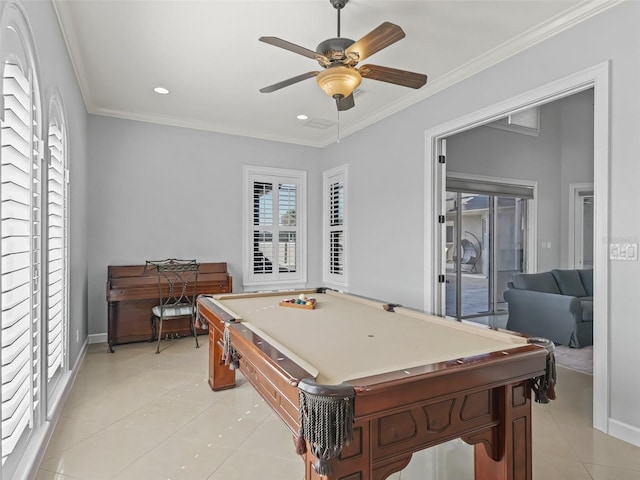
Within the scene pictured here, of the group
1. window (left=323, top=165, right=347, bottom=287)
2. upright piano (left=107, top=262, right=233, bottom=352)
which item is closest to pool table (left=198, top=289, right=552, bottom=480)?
upright piano (left=107, top=262, right=233, bottom=352)

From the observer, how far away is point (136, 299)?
425 cm

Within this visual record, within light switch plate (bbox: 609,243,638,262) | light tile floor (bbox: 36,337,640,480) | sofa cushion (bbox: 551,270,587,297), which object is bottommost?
light tile floor (bbox: 36,337,640,480)

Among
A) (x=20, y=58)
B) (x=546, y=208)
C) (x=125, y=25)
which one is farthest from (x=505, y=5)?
(x=546, y=208)

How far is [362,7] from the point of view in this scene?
252cm

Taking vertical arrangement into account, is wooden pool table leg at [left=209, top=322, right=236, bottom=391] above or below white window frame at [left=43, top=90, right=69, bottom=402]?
below

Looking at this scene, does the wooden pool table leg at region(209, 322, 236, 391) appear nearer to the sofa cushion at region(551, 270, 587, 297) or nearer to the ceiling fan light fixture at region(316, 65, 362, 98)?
the ceiling fan light fixture at region(316, 65, 362, 98)

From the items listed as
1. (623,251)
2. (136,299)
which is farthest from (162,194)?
(623,251)

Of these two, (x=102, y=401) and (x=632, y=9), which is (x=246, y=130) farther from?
(x=632, y=9)

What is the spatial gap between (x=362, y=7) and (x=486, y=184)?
3.84m

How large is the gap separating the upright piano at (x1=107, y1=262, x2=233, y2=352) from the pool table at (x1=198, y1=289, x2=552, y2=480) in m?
2.40

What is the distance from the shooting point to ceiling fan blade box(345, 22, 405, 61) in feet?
6.56

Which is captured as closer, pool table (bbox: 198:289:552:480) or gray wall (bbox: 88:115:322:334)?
pool table (bbox: 198:289:552:480)

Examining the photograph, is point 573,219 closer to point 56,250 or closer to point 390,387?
point 390,387

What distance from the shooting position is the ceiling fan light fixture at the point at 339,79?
Result: 2275mm
